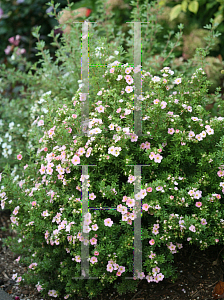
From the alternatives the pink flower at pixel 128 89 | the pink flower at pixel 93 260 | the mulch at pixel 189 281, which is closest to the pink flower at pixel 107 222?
the pink flower at pixel 93 260

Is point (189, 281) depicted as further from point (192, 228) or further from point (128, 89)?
point (128, 89)

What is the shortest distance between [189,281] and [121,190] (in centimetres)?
83

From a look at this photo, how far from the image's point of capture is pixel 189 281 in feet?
7.57

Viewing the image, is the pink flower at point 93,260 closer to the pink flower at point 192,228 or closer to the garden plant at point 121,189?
the garden plant at point 121,189

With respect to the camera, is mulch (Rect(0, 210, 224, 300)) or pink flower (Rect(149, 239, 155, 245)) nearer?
pink flower (Rect(149, 239, 155, 245))

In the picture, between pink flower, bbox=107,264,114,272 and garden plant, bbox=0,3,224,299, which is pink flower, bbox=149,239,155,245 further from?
pink flower, bbox=107,264,114,272

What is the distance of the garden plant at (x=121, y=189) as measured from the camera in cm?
204

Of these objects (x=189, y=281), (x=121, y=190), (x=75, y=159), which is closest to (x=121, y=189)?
(x=121, y=190)

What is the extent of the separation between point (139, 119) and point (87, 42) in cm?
91

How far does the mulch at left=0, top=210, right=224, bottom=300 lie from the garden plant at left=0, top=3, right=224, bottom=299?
0.12 metres

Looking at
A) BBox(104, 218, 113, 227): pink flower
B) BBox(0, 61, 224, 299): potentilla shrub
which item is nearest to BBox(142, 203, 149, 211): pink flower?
BBox(0, 61, 224, 299): potentilla shrub

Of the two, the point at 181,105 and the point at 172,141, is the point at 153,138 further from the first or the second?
the point at 181,105

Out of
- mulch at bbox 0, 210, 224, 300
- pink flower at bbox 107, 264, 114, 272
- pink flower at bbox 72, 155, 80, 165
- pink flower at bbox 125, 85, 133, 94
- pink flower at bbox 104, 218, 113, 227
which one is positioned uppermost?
pink flower at bbox 125, 85, 133, 94

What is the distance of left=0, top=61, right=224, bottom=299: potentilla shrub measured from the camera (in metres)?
2.04
